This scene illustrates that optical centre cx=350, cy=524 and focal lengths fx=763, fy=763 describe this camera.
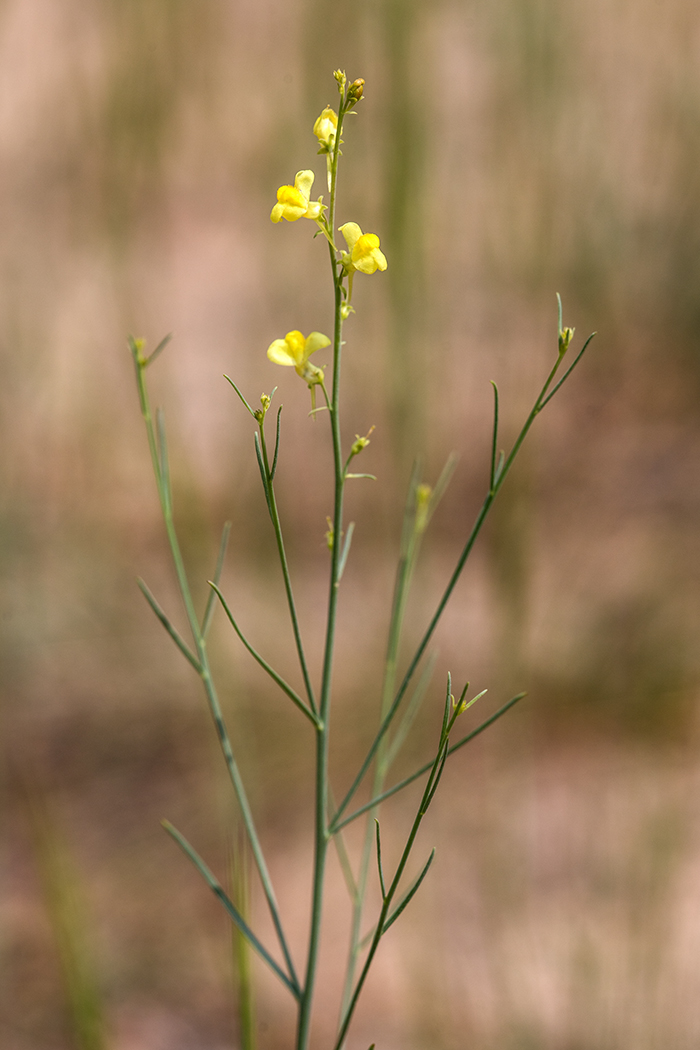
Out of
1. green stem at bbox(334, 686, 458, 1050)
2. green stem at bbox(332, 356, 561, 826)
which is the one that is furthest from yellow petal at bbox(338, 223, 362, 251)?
green stem at bbox(334, 686, 458, 1050)

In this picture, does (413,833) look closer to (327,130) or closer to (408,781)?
(408,781)

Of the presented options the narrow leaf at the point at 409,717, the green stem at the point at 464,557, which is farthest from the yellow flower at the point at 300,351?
the narrow leaf at the point at 409,717

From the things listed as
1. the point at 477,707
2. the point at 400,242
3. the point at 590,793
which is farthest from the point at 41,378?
the point at 590,793

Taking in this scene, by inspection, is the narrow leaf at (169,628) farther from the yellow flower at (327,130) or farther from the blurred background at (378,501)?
the yellow flower at (327,130)

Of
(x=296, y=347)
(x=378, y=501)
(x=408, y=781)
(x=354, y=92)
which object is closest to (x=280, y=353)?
(x=296, y=347)

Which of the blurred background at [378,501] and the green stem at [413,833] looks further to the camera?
the blurred background at [378,501]
